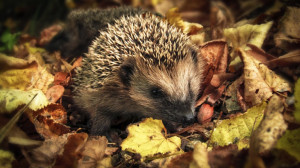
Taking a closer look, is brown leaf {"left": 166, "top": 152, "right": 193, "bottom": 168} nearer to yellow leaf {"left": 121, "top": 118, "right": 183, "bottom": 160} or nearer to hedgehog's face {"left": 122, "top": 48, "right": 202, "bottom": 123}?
yellow leaf {"left": 121, "top": 118, "right": 183, "bottom": 160}

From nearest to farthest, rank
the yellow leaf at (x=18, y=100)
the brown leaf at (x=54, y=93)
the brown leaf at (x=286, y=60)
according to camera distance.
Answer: the yellow leaf at (x=18, y=100) < the brown leaf at (x=286, y=60) < the brown leaf at (x=54, y=93)

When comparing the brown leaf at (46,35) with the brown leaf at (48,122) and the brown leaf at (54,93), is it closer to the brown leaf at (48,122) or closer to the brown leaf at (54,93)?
the brown leaf at (54,93)

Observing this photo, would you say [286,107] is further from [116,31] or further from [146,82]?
[116,31]

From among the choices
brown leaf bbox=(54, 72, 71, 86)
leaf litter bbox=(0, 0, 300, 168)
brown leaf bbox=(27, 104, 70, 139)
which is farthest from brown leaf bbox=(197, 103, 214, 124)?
brown leaf bbox=(54, 72, 71, 86)

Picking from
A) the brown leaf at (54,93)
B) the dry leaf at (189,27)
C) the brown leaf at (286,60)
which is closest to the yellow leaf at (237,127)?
the brown leaf at (286,60)

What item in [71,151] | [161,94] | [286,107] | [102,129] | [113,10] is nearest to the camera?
[71,151]

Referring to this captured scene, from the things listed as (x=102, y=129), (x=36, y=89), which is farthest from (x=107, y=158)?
(x=36, y=89)
